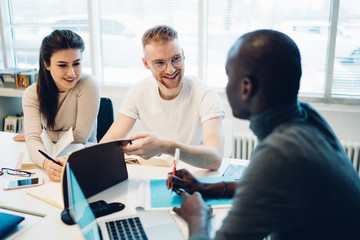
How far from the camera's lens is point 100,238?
0.99 m

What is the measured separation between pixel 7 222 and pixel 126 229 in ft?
1.26

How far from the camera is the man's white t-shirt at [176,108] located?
1788 mm

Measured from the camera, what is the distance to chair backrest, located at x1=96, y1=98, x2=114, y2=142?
2.25 meters

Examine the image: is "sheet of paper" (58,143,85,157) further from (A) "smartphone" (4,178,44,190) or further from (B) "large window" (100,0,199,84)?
(B) "large window" (100,0,199,84)

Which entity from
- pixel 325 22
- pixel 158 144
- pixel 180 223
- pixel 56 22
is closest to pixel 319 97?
pixel 325 22

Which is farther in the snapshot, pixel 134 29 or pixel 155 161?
pixel 134 29

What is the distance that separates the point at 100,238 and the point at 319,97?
2.48m

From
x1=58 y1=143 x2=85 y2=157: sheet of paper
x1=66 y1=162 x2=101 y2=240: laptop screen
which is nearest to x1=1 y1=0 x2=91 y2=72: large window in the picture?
x1=58 y1=143 x2=85 y2=157: sheet of paper

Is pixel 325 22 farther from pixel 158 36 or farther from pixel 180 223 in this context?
pixel 180 223

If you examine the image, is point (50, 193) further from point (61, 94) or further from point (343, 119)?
point (343, 119)

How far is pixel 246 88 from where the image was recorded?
0.79 metres

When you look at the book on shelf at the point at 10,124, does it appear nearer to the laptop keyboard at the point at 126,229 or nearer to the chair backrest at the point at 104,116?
the chair backrest at the point at 104,116

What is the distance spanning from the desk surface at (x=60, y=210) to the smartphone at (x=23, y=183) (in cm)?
2

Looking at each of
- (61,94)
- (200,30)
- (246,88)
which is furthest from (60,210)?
(200,30)
